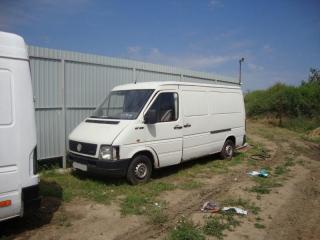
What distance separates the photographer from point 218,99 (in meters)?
10.3

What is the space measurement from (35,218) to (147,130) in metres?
3.08

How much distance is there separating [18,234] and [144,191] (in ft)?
9.32

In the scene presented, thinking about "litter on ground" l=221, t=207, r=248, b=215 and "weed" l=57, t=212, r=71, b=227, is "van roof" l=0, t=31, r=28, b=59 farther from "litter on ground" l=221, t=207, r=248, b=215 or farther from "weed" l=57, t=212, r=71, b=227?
"litter on ground" l=221, t=207, r=248, b=215

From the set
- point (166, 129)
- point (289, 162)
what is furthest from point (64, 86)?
point (289, 162)

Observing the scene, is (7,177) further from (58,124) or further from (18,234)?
(58,124)

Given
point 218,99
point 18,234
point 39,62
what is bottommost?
point 18,234

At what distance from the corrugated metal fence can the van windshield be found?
1221mm

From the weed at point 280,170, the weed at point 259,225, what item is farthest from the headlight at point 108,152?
the weed at point 280,170

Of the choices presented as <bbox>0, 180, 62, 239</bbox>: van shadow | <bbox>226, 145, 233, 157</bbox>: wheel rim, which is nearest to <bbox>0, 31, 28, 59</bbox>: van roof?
<bbox>0, 180, 62, 239</bbox>: van shadow

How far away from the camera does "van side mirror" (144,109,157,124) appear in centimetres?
765

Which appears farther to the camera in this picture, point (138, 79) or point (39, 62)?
point (138, 79)

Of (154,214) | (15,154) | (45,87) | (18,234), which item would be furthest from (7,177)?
(45,87)

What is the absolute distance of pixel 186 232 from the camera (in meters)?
4.96

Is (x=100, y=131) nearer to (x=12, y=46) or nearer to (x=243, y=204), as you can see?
(x=12, y=46)
